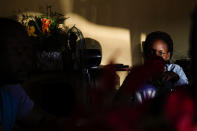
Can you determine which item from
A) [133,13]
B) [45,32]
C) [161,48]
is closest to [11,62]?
[161,48]

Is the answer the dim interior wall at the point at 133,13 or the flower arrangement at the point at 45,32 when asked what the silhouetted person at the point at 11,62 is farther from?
the dim interior wall at the point at 133,13

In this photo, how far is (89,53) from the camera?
6.49 feet

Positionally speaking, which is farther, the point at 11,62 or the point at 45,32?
the point at 45,32

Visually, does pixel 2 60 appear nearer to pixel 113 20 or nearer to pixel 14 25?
pixel 14 25

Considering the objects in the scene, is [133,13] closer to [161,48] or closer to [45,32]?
[45,32]

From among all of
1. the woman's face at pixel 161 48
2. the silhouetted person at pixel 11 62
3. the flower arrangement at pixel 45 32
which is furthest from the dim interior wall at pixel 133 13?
the silhouetted person at pixel 11 62

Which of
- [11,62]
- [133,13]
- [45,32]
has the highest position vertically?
[133,13]

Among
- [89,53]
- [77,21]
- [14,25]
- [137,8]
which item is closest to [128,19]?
[137,8]

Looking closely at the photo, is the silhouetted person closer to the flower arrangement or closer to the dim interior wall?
the flower arrangement

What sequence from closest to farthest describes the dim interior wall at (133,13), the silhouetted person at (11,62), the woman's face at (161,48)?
1. the silhouetted person at (11,62)
2. the woman's face at (161,48)
3. the dim interior wall at (133,13)

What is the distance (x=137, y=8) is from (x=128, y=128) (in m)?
2.38

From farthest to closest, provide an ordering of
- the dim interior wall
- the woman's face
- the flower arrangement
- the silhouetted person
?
the dim interior wall
the flower arrangement
the woman's face
the silhouetted person

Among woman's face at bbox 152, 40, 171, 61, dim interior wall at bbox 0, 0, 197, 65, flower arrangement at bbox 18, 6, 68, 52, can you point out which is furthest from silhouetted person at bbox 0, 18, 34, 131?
dim interior wall at bbox 0, 0, 197, 65

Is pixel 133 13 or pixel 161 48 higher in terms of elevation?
pixel 133 13
